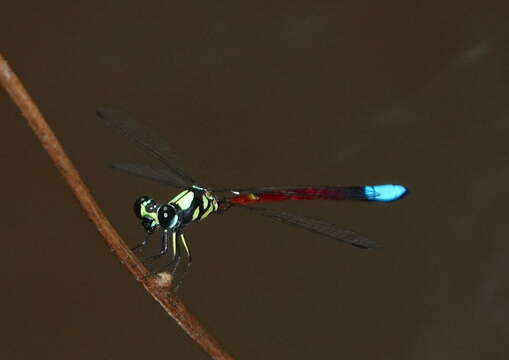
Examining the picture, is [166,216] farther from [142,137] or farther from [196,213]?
[142,137]

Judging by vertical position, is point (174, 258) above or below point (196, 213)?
below

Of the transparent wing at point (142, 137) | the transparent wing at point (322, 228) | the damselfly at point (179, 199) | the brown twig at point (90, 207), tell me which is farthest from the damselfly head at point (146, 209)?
the brown twig at point (90, 207)

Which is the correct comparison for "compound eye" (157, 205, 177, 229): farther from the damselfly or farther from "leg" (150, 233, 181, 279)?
"leg" (150, 233, 181, 279)

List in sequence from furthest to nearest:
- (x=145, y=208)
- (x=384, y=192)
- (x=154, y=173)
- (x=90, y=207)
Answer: (x=384, y=192)
(x=154, y=173)
(x=145, y=208)
(x=90, y=207)

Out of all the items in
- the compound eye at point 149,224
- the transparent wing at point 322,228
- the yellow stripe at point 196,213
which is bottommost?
the transparent wing at point 322,228

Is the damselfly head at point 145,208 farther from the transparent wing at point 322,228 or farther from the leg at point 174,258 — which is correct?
the transparent wing at point 322,228

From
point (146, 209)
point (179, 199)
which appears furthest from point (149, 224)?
point (179, 199)
